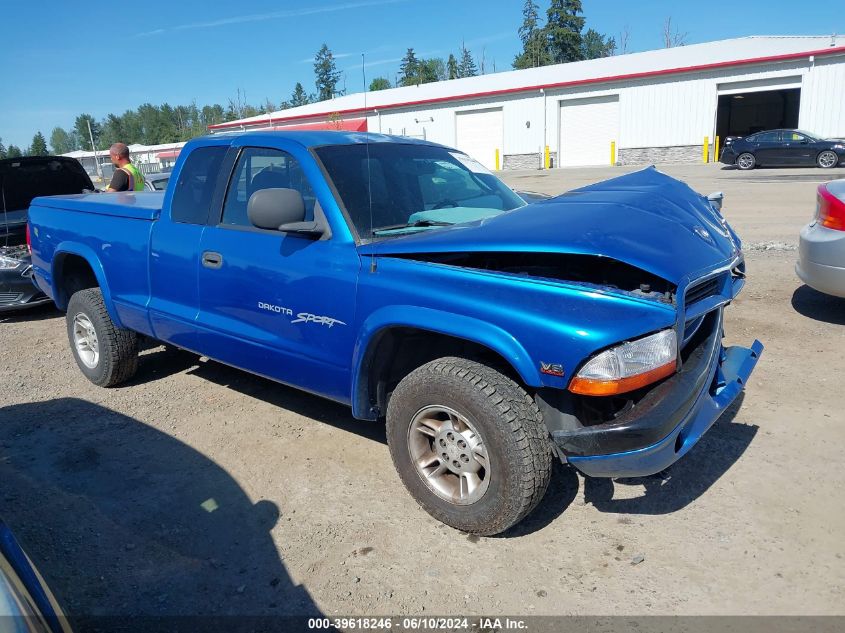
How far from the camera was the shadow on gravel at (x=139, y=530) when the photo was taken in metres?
2.75

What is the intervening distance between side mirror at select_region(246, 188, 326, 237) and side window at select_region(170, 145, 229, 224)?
98 centimetres

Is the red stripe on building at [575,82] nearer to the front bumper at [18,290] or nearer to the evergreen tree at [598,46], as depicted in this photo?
the front bumper at [18,290]

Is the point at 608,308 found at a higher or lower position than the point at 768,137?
A: lower

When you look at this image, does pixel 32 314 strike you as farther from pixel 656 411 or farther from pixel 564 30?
pixel 564 30

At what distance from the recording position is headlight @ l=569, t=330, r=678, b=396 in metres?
2.59

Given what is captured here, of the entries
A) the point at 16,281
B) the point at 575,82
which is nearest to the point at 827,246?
the point at 16,281

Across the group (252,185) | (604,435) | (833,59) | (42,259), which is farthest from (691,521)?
(833,59)

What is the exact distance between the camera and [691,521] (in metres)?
3.19

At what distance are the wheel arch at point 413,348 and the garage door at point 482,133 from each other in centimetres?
3418

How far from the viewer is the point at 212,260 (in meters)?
4.02

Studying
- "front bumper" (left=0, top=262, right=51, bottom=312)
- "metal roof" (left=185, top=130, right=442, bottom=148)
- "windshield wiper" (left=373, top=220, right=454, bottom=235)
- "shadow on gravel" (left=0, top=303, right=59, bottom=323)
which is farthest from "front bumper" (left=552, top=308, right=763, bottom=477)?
"shadow on gravel" (left=0, top=303, right=59, bottom=323)

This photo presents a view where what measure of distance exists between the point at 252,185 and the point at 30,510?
222cm

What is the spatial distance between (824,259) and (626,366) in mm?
3914

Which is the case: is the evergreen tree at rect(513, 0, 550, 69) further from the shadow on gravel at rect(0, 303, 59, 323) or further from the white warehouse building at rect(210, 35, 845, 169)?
the shadow on gravel at rect(0, 303, 59, 323)
